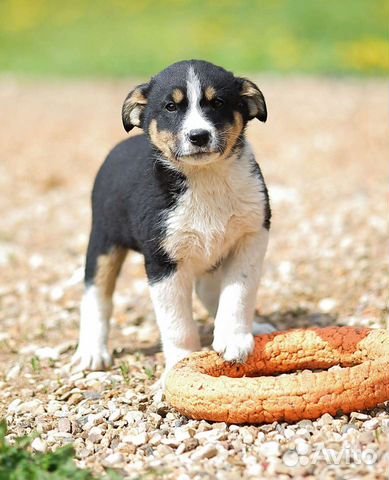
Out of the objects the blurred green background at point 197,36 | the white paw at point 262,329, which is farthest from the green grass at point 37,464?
the blurred green background at point 197,36

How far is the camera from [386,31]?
24.4 m

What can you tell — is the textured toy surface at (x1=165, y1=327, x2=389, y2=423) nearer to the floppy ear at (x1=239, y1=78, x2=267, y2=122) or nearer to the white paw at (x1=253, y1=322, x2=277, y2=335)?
the white paw at (x1=253, y1=322, x2=277, y2=335)

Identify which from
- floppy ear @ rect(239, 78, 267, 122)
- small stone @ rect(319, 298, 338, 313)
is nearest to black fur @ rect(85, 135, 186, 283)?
floppy ear @ rect(239, 78, 267, 122)

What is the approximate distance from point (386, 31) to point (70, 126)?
1264 cm

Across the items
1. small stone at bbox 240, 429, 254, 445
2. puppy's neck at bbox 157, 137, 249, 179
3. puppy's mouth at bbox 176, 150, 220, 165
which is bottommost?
small stone at bbox 240, 429, 254, 445

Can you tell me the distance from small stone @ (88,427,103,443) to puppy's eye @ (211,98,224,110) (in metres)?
2.09

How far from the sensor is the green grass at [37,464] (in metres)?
4.00

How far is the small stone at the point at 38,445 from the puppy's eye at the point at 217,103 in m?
2.26

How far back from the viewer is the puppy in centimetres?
511

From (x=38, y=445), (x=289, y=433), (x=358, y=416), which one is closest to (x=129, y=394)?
(x=38, y=445)

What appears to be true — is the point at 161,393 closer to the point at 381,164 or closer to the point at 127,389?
the point at 127,389

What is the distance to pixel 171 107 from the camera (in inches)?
203

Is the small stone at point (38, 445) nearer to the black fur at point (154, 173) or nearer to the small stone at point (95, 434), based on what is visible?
the small stone at point (95, 434)

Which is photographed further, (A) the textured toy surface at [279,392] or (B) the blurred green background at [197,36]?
(B) the blurred green background at [197,36]
